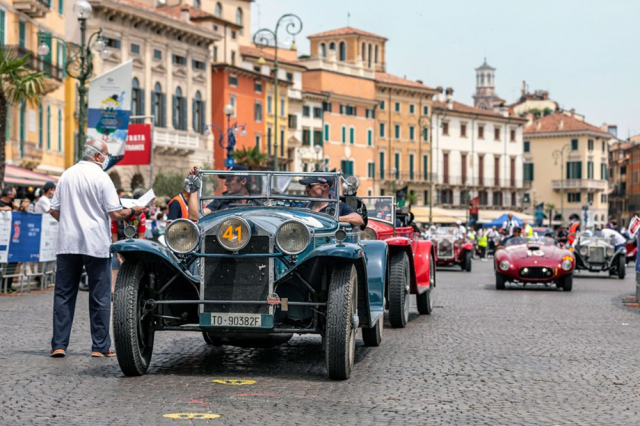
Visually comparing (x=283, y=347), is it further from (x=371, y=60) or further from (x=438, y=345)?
(x=371, y=60)

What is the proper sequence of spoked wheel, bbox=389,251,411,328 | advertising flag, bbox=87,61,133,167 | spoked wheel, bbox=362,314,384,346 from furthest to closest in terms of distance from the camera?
advertising flag, bbox=87,61,133,167 → spoked wheel, bbox=389,251,411,328 → spoked wheel, bbox=362,314,384,346

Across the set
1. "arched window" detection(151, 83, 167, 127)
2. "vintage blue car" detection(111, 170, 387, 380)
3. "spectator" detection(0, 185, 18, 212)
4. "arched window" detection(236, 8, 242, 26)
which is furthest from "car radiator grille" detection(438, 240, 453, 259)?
"arched window" detection(236, 8, 242, 26)

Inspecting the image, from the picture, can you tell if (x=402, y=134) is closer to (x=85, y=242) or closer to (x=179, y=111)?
(x=179, y=111)

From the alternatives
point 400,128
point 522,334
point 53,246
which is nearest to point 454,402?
point 522,334

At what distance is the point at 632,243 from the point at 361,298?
1041 inches

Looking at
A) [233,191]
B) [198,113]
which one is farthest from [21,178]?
[198,113]

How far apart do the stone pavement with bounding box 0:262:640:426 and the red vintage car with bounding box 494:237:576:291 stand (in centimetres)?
957

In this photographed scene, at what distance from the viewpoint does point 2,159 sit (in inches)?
1374

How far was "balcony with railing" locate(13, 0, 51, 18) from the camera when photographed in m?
50.9

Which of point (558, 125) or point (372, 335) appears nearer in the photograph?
point (372, 335)

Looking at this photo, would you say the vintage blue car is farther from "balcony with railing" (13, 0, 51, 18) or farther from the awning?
"balcony with railing" (13, 0, 51, 18)

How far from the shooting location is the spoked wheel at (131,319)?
989 centimetres

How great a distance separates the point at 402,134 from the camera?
4830 inches

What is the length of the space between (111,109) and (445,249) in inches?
582
